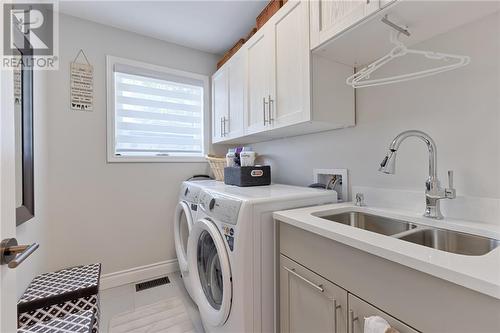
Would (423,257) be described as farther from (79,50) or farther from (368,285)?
(79,50)

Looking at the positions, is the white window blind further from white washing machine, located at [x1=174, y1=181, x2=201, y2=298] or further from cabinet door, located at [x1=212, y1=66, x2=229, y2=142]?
white washing machine, located at [x1=174, y1=181, x2=201, y2=298]

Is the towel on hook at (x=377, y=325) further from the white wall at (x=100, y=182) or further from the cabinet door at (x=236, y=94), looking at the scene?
the white wall at (x=100, y=182)

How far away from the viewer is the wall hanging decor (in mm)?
1955

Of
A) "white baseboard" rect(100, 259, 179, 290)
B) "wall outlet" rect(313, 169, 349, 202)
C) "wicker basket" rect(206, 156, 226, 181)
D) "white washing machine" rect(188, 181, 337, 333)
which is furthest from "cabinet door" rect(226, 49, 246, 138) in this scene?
"white baseboard" rect(100, 259, 179, 290)

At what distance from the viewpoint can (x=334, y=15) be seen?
1.07m

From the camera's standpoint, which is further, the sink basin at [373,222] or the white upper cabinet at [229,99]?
the white upper cabinet at [229,99]

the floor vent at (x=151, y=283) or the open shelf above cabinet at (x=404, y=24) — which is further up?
the open shelf above cabinet at (x=404, y=24)

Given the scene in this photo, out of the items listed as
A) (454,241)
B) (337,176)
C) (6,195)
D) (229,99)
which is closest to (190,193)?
(229,99)

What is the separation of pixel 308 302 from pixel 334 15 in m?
1.31

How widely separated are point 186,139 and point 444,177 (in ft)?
7.39

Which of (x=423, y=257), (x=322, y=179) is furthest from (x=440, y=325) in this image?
(x=322, y=179)

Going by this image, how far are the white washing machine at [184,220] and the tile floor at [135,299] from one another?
0.12 metres

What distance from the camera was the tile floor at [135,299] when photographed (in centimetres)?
168

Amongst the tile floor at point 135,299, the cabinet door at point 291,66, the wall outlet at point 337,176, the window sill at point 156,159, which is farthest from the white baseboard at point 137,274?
the cabinet door at point 291,66
